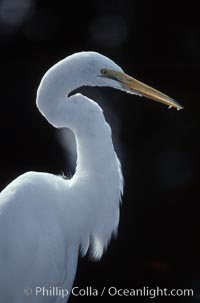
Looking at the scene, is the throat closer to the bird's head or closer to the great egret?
the great egret

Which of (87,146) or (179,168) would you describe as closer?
(87,146)

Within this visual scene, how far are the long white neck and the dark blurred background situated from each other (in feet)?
4.97

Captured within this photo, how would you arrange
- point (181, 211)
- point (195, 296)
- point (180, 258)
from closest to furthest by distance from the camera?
point (195, 296)
point (180, 258)
point (181, 211)

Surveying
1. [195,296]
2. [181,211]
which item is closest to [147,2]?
[181,211]

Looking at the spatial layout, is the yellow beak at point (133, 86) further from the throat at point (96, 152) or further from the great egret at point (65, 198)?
the throat at point (96, 152)

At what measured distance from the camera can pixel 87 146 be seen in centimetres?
184

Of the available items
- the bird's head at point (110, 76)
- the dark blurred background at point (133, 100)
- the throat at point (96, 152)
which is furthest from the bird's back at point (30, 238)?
the dark blurred background at point (133, 100)

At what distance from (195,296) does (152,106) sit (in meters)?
1.34

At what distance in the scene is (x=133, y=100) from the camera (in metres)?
3.80

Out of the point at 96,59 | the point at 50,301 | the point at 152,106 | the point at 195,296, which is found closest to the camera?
the point at 96,59

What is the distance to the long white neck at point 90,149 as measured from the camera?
5.84 feet

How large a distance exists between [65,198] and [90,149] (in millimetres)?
173

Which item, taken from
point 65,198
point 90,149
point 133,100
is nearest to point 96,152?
point 90,149

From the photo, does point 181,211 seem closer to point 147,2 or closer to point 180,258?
point 180,258
